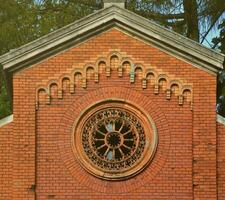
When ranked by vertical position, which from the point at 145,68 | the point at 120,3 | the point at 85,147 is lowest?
the point at 85,147

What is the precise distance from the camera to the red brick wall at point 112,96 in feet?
53.8

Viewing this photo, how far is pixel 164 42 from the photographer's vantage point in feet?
54.7

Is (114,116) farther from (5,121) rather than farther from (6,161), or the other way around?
(6,161)

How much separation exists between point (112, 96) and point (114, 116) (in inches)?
16.6

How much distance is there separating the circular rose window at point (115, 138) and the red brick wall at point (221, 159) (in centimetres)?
139

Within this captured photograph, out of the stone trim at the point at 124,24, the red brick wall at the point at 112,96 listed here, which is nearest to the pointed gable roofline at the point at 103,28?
the stone trim at the point at 124,24

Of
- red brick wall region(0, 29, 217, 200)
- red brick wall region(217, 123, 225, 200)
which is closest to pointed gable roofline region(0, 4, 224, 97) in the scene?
red brick wall region(0, 29, 217, 200)

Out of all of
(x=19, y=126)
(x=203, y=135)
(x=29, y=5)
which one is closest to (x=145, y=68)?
(x=203, y=135)

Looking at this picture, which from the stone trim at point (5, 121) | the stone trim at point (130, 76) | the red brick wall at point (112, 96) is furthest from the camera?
the stone trim at point (5, 121)

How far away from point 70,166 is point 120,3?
12.0ft

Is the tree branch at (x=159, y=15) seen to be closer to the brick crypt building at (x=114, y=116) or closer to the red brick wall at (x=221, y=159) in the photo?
the brick crypt building at (x=114, y=116)

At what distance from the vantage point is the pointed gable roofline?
16.6 metres

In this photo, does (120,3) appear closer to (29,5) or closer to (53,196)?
(53,196)

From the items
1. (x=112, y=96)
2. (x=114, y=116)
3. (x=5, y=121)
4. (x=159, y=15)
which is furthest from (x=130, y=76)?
(x=159, y=15)
